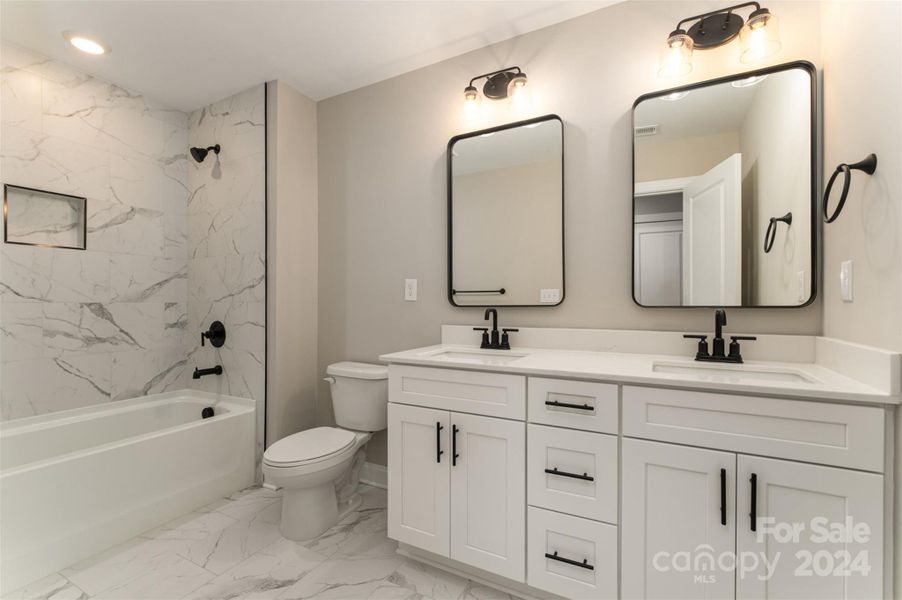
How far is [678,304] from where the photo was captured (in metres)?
1.65

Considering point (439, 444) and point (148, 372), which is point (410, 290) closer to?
point (439, 444)

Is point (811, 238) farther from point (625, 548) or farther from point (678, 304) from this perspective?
point (625, 548)

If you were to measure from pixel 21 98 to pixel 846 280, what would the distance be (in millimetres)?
3712

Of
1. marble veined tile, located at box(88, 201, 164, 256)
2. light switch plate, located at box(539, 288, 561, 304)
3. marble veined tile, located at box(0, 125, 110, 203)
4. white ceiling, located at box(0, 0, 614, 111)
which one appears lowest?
light switch plate, located at box(539, 288, 561, 304)

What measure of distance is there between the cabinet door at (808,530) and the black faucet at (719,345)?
46 cm

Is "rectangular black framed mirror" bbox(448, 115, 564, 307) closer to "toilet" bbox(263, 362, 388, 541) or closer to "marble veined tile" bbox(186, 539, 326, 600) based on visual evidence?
"toilet" bbox(263, 362, 388, 541)

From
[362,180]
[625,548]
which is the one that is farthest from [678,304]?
[362,180]

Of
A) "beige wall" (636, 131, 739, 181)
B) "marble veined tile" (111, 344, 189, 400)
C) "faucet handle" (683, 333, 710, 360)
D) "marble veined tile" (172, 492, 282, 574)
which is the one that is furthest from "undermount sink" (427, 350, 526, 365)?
"marble veined tile" (111, 344, 189, 400)

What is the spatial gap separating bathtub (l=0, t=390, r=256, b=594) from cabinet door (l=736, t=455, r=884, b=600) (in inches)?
95.7

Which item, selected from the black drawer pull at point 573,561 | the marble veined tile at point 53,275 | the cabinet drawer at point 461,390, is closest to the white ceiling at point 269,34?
the marble veined tile at point 53,275

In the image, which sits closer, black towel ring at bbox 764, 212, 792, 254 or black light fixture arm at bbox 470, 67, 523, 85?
black towel ring at bbox 764, 212, 792, 254

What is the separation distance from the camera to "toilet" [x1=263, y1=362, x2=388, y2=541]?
1804 mm

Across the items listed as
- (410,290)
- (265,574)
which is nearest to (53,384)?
(265,574)

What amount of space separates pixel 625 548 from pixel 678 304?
942 mm
